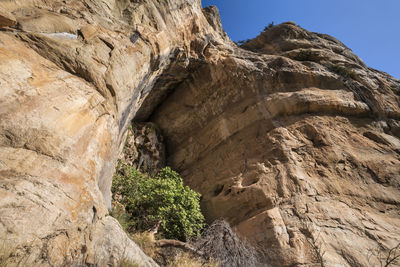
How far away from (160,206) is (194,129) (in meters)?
6.53

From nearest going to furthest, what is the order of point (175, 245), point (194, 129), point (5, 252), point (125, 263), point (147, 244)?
point (5, 252) < point (125, 263) < point (147, 244) < point (175, 245) < point (194, 129)

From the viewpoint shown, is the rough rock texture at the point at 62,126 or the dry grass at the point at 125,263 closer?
the rough rock texture at the point at 62,126

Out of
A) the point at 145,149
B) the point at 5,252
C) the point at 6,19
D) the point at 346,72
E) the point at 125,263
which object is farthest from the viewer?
the point at 145,149

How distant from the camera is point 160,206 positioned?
9516 mm

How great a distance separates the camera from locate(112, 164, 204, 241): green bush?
29.3 ft

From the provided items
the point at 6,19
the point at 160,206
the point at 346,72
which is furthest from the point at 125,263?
the point at 346,72

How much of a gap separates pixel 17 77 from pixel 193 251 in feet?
21.1

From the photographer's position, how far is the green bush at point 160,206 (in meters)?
8.92

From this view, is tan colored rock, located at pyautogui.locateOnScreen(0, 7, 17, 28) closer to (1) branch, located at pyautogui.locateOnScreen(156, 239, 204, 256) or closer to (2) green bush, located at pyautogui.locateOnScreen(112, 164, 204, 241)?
(2) green bush, located at pyautogui.locateOnScreen(112, 164, 204, 241)

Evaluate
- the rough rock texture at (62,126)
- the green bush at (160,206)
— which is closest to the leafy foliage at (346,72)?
the green bush at (160,206)

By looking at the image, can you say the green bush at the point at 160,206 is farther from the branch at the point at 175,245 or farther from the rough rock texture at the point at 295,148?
the rough rock texture at the point at 295,148

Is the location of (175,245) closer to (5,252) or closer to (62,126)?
(62,126)

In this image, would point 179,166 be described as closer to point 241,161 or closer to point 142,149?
point 142,149

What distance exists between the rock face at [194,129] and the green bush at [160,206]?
1.56 meters
